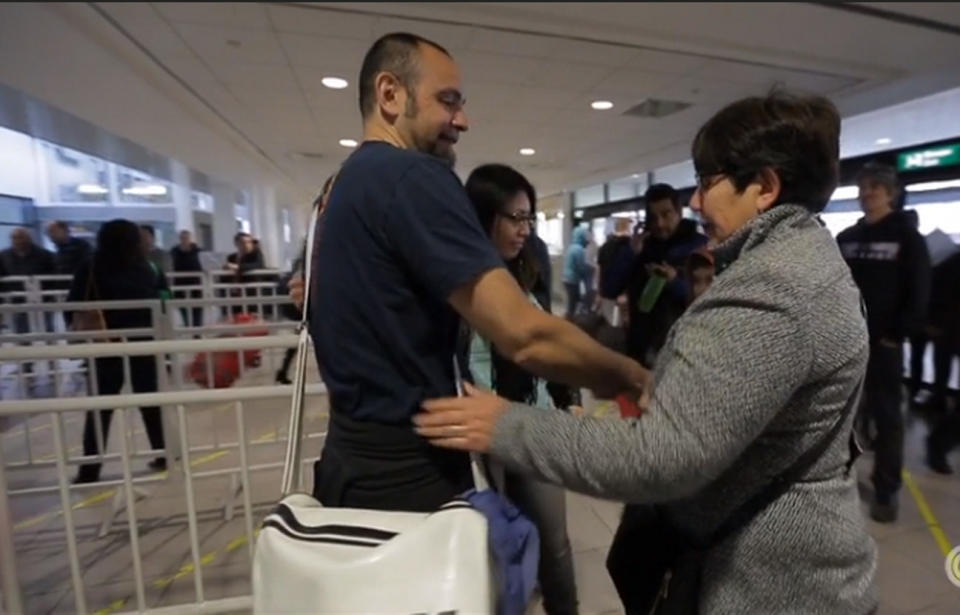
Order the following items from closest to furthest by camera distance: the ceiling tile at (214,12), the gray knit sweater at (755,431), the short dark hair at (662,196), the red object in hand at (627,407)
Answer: the ceiling tile at (214,12) < the gray knit sweater at (755,431) < the red object in hand at (627,407) < the short dark hair at (662,196)

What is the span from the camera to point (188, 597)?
70.7 inches

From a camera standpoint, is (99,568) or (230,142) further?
(99,568)

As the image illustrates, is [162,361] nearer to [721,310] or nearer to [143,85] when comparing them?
[143,85]

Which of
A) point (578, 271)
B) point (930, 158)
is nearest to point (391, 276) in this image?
point (930, 158)

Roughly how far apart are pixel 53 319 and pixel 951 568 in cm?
584

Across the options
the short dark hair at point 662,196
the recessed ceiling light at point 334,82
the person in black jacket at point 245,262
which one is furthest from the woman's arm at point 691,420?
the person in black jacket at point 245,262

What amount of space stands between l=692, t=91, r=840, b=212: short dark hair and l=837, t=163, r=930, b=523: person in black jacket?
6.75 feet

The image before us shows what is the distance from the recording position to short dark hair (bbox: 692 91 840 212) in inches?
24.1

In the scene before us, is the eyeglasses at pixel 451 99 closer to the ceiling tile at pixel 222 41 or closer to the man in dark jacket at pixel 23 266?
the ceiling tile at pixel 222 41

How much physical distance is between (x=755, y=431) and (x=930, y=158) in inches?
190

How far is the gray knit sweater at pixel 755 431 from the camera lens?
1.76ft

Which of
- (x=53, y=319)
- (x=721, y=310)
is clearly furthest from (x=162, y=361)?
(x=721, y=310)

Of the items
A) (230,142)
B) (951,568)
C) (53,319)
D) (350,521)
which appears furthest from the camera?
(53,319)

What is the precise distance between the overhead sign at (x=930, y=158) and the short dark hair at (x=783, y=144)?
4457mm
